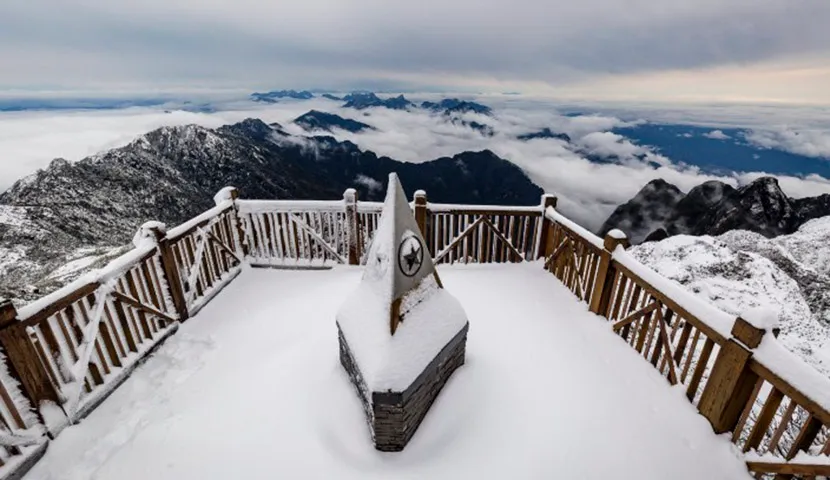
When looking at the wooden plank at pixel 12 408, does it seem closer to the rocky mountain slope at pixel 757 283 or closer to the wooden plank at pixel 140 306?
the wooden plank at pixel 140 306

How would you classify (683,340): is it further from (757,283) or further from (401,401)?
(757,283)

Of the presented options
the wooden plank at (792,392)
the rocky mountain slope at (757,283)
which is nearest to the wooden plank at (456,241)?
the wooden plank at (792,392)

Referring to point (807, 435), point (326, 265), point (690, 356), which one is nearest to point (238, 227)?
point (326, 265)

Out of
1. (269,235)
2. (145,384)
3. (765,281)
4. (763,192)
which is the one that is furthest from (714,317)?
(763,192)

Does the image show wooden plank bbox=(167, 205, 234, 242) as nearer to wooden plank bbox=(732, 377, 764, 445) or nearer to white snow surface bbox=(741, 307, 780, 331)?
white snow surface bbox=(741, 307, 780, 331)

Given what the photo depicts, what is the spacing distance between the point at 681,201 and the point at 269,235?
8761cm

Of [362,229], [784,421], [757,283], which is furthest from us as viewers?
[757,283]

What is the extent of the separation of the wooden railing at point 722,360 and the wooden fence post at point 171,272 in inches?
262

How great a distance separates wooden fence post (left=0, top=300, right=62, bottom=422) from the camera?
3156 millimetres

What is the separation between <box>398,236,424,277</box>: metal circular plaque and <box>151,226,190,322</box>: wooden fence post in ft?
12.8

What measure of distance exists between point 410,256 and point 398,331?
789mm

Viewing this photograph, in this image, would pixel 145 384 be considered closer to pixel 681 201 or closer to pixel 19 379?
pixel 19 379

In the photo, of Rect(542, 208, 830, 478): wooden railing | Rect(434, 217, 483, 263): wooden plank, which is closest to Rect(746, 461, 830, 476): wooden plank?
Rect(542, 208, 830, 478): wooden railing

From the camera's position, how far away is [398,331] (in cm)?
358
